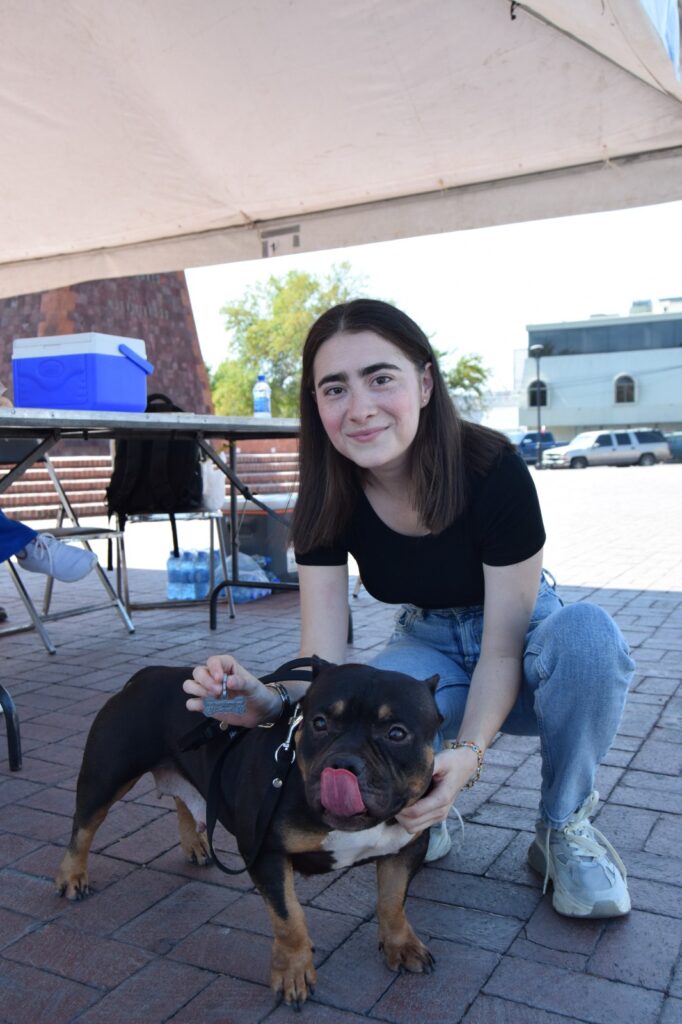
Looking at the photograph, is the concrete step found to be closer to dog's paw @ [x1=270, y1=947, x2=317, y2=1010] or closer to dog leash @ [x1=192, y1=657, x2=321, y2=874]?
dog leash @ [x1=192, y1=657, x2=321, y2=874]

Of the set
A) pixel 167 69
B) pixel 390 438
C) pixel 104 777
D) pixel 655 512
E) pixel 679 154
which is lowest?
pixel 655 512

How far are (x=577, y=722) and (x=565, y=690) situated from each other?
8 cm

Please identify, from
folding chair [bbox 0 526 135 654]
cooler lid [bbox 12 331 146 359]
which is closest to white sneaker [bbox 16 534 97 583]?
folding chair [bbox 0 526 135 654]

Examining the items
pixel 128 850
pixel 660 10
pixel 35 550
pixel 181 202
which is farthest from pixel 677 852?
pixel 181 202

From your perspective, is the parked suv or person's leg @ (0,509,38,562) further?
the parked suv

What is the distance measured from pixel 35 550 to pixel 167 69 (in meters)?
2.56

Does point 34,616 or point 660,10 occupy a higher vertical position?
point 660,10

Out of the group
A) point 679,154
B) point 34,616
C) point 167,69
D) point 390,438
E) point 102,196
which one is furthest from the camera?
point 102,196

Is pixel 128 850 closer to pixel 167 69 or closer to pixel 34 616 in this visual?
pixel 34 616

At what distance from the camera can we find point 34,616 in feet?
16.2

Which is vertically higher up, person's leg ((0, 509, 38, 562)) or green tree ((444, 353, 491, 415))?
green tree ((444, 353, 491, 415))

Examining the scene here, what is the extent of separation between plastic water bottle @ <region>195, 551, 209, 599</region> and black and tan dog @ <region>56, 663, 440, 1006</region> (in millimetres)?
4328

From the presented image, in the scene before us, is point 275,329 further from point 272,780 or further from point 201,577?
point 272,780

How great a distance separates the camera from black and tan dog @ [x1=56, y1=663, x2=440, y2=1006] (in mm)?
1638
